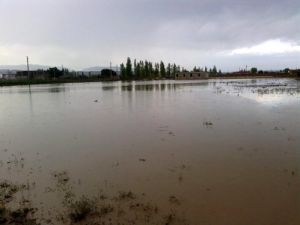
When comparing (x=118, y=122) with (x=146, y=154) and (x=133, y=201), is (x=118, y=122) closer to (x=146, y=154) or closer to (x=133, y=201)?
(x=146, y=154)

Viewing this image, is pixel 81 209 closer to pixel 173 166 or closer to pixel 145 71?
pixel 173 166

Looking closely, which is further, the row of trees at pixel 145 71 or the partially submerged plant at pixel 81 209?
the row of trees at pixel 145 71

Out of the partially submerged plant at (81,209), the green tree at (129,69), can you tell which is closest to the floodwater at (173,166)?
the partially submerged plant at (81,209)

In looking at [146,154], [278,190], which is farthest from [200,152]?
[278,190]

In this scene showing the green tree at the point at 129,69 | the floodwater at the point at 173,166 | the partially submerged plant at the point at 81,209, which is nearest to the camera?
the partially submerged plant at the point at 81,209

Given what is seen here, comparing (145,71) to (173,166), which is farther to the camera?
(145,71)

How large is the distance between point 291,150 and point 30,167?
645 centimetres

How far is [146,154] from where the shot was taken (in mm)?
8000

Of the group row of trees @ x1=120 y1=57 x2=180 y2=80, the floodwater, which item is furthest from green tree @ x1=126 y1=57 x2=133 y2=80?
the floodwater

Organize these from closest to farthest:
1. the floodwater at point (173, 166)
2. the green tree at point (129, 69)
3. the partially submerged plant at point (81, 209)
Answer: the partially submerged plant at point (81, 209), the floodwater at point (173, 166), the green tree at point (129, 69)

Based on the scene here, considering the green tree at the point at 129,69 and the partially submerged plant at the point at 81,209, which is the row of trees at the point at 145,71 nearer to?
the green tree at the point at 129,69

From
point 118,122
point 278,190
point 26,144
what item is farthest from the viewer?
point 118,122

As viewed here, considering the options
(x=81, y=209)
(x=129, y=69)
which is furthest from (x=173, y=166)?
(x=129, y=69)

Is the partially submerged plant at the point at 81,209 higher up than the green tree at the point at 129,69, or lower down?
lower down
